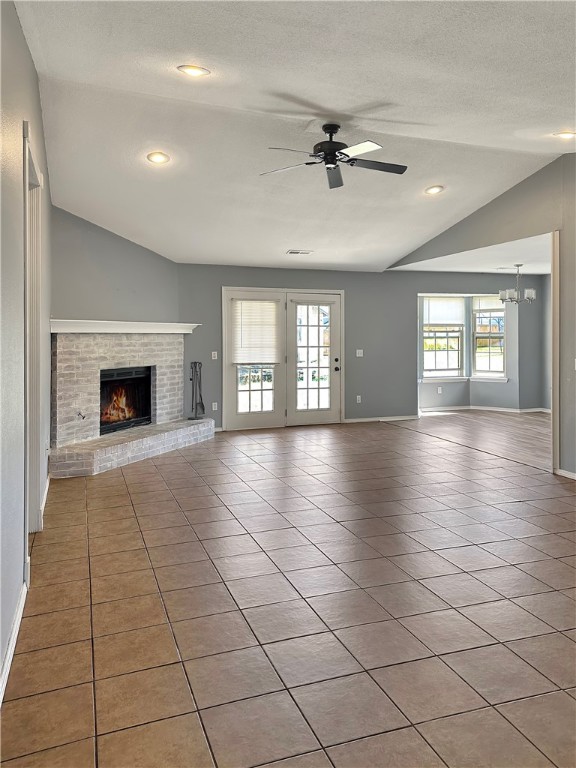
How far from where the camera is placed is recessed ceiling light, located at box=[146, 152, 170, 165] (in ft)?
16.0

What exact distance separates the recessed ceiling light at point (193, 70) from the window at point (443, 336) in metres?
7.40

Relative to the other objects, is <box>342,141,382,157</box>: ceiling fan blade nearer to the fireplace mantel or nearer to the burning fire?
the fireplace mantel

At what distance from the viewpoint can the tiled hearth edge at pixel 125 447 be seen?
220 inches

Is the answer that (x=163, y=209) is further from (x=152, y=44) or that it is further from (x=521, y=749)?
(x=521, y=749)

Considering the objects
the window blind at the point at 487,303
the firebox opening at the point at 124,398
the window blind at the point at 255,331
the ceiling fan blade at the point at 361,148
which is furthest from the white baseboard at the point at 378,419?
the ceiling fan blade at the point at 361,148

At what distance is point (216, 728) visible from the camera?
1.93 metres

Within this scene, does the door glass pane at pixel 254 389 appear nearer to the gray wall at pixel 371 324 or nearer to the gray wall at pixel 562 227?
the gray wall at pixel 371 324

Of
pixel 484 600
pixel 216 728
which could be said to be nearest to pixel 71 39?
pixel 216 728

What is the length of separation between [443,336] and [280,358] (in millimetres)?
3481

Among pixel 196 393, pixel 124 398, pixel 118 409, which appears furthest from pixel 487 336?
pixel 118 409

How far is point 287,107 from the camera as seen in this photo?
4.04m

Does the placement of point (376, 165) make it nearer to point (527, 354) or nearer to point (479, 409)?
point (527, 354)

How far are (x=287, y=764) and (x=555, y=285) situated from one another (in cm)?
497

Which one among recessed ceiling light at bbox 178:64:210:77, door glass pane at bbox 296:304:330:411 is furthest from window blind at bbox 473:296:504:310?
recessed ceiling light at bbox 178:64:210:77
